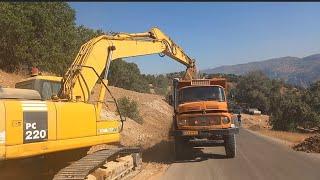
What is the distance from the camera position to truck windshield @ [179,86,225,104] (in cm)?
1811

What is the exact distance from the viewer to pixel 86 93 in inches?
506

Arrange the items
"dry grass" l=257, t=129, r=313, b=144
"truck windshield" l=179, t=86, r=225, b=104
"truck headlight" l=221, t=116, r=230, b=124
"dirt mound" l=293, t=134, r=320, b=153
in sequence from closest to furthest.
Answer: "truck headlight" l=221, t=116, r=230, b=124 < "truck windshield" l=179, t=86, r=225, b=104 < "dirt mound" l=293, t=134, r=320, b=153 < "dry grass" l=257, t=129, r=313, b=144

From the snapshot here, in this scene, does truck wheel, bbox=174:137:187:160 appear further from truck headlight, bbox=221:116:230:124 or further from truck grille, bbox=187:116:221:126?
truck headlight, bbox=221:116:230:124

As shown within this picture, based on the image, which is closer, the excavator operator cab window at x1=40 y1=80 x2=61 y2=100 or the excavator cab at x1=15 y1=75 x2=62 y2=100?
the excavator cab at x1=15 y1=75 x2=62 y2=100

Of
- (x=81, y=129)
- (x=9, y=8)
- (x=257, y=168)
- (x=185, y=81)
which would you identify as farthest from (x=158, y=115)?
(x=81, y=129)

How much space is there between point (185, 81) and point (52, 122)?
35.3 feet

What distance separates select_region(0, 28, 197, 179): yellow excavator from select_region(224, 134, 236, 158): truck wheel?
4.09m

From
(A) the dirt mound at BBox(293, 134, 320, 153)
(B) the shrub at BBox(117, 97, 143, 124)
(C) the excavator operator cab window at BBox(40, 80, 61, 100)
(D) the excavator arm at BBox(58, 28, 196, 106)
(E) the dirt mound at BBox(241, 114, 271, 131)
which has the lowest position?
(E) the dirt mound at BBox(241, 114, 271, 131)

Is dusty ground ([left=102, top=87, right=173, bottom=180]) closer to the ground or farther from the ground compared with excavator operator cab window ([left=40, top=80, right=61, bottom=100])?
closer to the ground

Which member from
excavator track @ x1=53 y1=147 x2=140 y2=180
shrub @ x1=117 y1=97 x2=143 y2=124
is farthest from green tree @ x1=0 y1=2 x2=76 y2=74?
excavator track @ x1=53 y1=147 x2=140 y2=180

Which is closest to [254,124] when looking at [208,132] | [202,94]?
[202,94]

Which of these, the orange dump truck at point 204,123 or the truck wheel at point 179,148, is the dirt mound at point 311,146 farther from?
the truck wheel at point 179,148

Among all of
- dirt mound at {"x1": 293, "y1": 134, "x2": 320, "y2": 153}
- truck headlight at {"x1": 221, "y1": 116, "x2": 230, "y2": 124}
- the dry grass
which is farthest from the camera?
the dry grass

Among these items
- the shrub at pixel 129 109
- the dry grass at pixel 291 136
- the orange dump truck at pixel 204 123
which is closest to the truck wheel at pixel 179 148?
the orange dump truck at pixel 204 123
